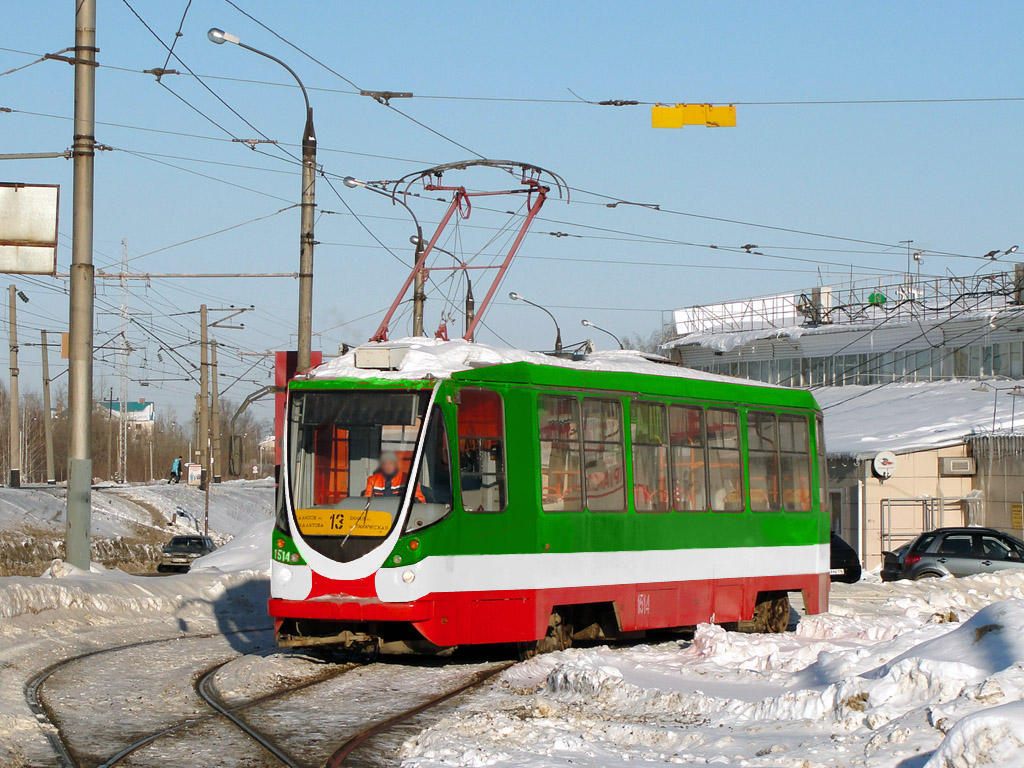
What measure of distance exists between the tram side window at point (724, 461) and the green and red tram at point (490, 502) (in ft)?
0.25

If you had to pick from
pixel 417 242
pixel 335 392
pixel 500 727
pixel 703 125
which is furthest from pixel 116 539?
pixel 500 727

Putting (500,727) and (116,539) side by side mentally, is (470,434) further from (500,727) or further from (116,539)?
(116,539)

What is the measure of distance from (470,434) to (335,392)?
1292mm

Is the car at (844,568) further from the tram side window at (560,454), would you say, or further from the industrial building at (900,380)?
the tram side window at (560,454)

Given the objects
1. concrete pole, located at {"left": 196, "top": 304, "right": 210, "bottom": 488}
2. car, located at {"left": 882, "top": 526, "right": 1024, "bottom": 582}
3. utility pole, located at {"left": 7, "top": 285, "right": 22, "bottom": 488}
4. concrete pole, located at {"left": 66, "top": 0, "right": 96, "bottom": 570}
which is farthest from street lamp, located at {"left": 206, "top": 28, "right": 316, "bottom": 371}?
utility pole, located at {"left": 7, "top": 285, "right": 22, "bottom": 488}

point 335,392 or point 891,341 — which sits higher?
point 891,341

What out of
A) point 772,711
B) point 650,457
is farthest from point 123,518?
point 772,711

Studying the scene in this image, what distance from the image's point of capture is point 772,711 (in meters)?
8.48

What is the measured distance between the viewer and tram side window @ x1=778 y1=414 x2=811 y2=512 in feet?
54.9

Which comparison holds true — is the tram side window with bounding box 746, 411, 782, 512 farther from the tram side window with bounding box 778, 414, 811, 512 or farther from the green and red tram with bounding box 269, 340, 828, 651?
the green and red tram with bounding box 269, 340, 828, 651

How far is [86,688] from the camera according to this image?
10953 millimetres

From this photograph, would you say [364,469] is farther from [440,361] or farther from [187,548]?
[187,548]

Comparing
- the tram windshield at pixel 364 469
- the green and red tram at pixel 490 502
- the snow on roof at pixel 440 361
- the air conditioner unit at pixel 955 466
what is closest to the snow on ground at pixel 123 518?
the air conditioner unit at pixel 955 466

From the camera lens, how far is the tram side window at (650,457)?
13979 millimetres
